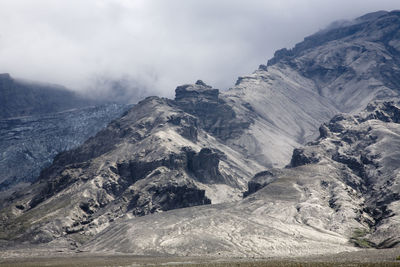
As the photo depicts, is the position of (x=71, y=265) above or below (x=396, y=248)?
above

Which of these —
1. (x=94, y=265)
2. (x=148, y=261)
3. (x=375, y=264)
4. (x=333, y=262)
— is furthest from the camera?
(x=148, y=261)

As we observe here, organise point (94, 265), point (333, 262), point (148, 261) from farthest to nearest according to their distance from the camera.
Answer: point (148, 261) → point (94, 265) → point (333, 262)

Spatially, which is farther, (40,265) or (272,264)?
(40,265)

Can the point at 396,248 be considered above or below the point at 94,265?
below

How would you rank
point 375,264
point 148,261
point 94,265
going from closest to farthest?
point 375,264, point 94,265, point 148,261

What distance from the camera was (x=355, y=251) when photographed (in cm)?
19938

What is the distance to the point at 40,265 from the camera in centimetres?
18612

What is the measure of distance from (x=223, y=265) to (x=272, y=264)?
620 inches

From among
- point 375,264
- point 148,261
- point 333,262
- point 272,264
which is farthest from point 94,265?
point 375,264

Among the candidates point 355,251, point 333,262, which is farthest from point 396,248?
point 333,262

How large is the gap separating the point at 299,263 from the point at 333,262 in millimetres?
10577

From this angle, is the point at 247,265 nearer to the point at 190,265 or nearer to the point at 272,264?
the point at 272,264

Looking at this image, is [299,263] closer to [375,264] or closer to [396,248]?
[375,264]

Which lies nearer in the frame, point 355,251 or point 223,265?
point 223,265
